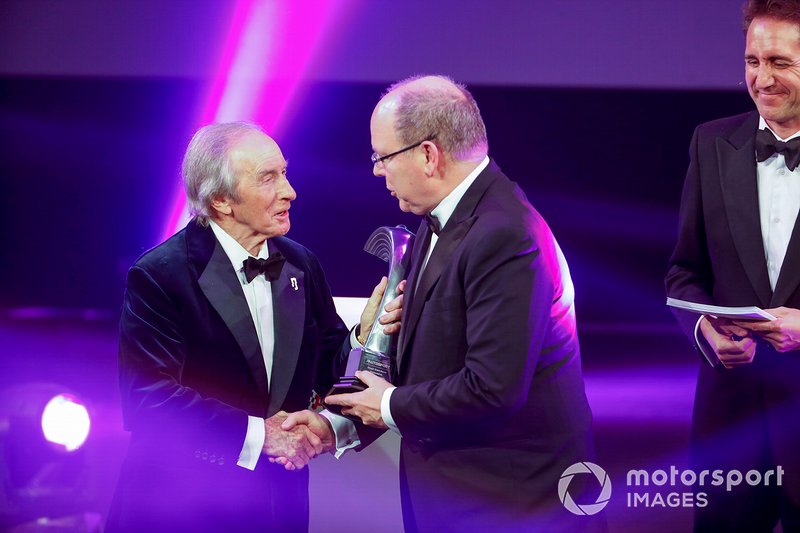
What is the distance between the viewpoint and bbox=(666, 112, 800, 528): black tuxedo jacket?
7.93ft

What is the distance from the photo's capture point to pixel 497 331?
80.0 inches

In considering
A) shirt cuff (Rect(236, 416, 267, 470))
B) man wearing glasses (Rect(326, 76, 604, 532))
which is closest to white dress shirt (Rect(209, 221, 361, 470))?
shirt cuff (Rect(236, 416, 267, 470))

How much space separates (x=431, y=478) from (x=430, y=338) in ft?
1.19

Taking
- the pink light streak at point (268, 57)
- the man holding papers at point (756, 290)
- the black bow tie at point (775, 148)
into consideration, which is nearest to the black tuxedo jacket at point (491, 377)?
the man holding papers at point (756, 290)

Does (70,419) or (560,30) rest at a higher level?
(560,30)

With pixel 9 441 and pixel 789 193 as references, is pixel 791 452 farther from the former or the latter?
pixel 9 441

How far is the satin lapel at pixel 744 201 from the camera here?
8.07ft

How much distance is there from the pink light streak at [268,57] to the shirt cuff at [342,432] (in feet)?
8.15

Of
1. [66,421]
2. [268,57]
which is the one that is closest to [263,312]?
[66,421]

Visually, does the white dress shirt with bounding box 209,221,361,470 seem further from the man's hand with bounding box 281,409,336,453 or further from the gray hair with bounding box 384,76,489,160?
the gray hair with bounding box 384,76,489,160

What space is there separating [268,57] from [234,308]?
2.61m

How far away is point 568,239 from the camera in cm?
500

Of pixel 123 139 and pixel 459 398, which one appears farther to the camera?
pixel 123 139

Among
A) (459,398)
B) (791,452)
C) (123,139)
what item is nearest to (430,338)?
(459,398)
